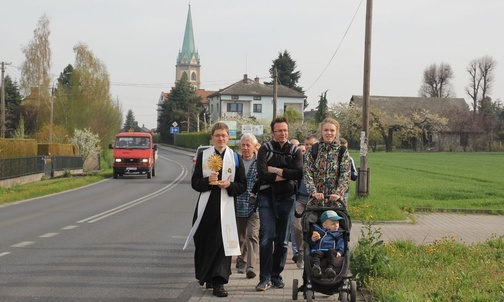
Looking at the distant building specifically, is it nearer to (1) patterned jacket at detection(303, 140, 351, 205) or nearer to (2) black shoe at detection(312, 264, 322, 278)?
(1) patterned jacket at detection(303, 140, 351, 205)

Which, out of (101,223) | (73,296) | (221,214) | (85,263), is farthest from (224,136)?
(101,223)

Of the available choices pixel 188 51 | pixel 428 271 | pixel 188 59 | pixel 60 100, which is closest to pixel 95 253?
pixel 428 271

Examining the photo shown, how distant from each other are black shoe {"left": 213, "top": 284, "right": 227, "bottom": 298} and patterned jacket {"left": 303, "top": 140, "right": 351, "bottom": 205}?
1.43m

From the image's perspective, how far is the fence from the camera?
30500 millimetres

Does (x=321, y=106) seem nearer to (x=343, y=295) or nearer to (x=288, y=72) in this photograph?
(x=288, y=72)

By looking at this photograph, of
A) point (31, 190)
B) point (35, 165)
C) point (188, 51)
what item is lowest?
point (31, 190)

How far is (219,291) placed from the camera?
725 centimetres

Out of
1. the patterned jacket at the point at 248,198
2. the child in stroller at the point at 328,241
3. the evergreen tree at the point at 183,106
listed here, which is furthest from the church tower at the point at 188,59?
the child in stroller at the point at 328,241

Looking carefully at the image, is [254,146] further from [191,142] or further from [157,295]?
[191,142]

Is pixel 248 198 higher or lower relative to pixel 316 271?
higher

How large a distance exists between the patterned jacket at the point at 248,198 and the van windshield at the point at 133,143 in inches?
1160

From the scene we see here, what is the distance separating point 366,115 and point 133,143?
2128 cm

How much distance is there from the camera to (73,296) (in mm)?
7402

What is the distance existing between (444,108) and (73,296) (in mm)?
102656
